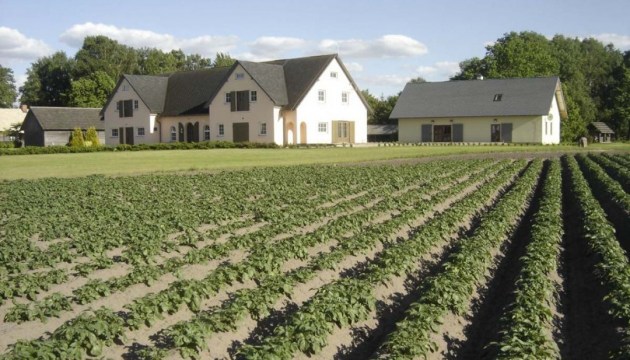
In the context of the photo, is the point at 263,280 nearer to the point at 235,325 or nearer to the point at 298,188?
the point at 235,325

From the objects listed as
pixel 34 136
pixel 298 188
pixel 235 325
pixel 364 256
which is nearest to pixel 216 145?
pixel 34 136

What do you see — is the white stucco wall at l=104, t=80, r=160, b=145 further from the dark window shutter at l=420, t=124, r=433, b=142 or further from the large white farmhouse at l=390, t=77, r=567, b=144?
the dark window shutter at l=420, t=124, r=433, b=142

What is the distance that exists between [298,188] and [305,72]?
121 ft

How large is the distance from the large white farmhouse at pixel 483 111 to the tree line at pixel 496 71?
43.8 ft

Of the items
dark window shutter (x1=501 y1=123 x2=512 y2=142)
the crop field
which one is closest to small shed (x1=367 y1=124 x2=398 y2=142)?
dark window shutter (x1=501 y1=123 x2=512 y2=142)

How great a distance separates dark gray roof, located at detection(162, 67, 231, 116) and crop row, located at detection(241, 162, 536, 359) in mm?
49427

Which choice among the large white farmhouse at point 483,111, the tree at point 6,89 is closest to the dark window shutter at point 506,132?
the large white farmhouse at point 483,111

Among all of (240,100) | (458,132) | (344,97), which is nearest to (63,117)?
(240,100)

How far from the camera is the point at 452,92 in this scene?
66625 mm

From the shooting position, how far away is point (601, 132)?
83000mm

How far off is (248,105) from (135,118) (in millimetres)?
13093

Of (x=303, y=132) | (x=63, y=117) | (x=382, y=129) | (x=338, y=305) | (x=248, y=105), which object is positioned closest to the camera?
(x=338, y=305)

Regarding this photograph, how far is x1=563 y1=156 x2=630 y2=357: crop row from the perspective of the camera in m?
8.44

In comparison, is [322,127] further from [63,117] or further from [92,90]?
[92,90]
